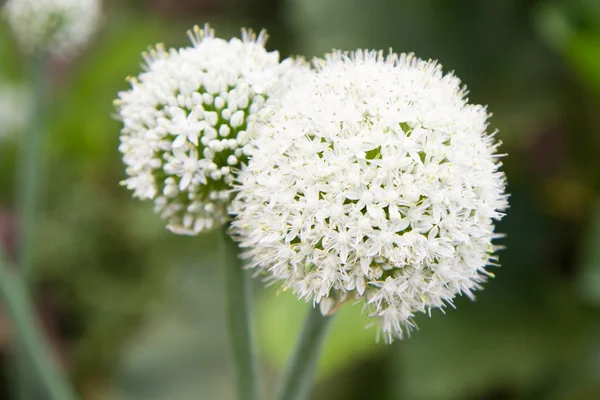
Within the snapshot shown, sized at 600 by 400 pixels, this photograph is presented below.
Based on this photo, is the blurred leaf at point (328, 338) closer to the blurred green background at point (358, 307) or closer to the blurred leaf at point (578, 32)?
the blurred green background at point (358, 307)

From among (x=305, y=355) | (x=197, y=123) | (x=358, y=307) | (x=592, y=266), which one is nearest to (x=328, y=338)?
(x=358, y=307)

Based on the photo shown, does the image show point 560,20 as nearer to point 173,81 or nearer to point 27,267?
point 173,81

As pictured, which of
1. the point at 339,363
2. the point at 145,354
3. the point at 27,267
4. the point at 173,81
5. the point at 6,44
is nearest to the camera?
the point at 173,81

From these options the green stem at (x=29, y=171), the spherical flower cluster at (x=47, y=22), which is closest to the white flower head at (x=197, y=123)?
the green stem at (x=29, y=171)

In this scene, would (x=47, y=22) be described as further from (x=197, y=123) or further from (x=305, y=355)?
(x=305, y=355)

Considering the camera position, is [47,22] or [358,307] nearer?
[47,22]

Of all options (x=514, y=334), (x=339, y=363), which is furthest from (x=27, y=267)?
Answer: (x=514, y=334)
